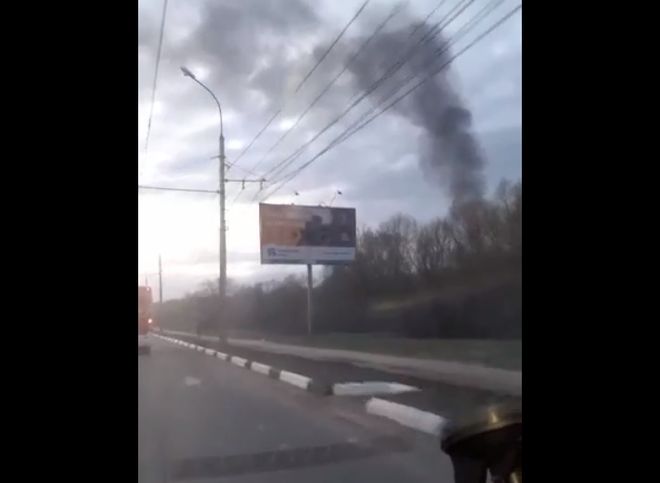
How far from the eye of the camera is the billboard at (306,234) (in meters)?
11.0

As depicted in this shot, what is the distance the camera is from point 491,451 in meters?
3.46

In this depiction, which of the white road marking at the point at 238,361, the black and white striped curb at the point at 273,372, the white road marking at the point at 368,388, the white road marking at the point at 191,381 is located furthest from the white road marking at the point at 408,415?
Result: the white road marking at the point at 238,361

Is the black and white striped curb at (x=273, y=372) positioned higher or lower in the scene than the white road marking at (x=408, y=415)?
lower

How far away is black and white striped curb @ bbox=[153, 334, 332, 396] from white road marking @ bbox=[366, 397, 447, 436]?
6.79 feet

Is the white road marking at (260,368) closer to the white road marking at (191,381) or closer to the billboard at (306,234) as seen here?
the white road marking at (191,381)

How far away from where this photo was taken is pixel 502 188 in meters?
8.14

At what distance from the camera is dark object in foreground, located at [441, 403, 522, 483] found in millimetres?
3287

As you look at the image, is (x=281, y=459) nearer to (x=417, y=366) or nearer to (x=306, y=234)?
(x=417, y=366)

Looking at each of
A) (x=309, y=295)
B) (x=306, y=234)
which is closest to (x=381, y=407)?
(x=306, y=234)

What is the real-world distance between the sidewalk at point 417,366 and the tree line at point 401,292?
62 centimetres

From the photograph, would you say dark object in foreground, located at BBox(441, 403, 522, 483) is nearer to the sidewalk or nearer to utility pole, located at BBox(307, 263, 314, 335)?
the sidewalk

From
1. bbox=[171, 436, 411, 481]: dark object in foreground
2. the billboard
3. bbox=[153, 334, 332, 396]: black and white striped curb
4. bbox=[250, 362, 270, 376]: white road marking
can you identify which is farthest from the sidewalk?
the billboard
